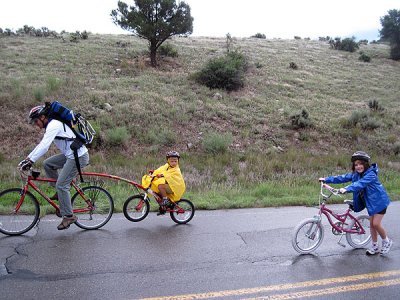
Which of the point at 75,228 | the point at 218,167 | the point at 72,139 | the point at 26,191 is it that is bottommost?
the point at 218,167

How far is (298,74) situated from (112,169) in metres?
21.4

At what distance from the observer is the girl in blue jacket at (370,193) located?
5.76 m

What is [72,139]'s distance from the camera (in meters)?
6.17

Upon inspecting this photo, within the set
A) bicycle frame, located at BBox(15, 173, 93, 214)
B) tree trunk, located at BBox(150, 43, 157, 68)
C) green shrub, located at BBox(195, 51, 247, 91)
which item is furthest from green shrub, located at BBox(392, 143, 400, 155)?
bicycle frame, located at BBox(15, 173, 93, 214)

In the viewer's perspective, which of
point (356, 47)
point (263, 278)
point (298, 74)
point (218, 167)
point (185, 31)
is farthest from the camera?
point (356, 47)

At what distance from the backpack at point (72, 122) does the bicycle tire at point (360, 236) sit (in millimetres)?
4604

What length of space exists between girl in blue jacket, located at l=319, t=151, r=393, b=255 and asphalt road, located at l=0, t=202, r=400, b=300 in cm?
37

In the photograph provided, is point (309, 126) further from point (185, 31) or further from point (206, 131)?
point (185, 31)

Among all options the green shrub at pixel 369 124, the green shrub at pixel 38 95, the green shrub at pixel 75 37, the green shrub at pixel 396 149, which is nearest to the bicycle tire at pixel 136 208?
the green shrub at pixel 38 95

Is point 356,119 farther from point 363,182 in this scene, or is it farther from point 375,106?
point 363,182

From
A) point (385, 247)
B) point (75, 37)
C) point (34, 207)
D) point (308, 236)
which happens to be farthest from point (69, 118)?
point (75, 37)

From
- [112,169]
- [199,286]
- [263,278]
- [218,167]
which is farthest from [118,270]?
[218,167]

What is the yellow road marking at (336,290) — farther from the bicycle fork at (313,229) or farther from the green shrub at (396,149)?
the green shrub at (396,149)

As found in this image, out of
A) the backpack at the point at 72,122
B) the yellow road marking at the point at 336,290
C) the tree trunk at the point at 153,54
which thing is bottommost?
the yellow road marking at the point at 336,290
